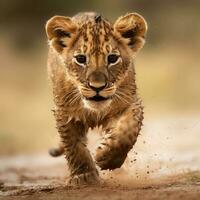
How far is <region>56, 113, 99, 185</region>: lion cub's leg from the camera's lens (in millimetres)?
9234

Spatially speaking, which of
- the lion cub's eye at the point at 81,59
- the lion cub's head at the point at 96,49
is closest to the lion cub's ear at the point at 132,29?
the lion cub's head at the point at 96,49

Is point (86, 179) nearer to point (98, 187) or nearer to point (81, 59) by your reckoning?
point (98, 187)

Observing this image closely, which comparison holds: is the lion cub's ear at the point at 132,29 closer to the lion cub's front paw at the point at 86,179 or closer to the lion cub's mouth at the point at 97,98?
the lion cub's mouth at the point at 97,98

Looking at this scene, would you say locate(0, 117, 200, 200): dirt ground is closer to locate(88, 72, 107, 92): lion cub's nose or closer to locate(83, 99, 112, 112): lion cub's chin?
locate(83, 99, 112, 112): lion cub's chin

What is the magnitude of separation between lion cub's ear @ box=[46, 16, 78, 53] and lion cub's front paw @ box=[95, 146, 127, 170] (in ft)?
3.53

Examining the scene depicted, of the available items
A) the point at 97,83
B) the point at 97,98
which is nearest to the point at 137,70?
the point at 97,98

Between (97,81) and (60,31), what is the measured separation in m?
1.02

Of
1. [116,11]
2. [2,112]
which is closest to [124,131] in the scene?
[2,112]

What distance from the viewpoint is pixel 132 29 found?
9.11m

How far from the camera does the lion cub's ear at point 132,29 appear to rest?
8984mm

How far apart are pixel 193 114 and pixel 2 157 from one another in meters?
4.42

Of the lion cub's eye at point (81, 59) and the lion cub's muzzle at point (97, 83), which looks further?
the lion cub's eye at point (81, 59)

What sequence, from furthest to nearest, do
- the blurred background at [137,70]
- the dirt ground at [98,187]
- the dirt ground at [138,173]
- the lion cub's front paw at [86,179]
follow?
the blurred background at [137,70]
the lion cub's front paw at [86,179]
the dirt ground at [138,173]
the dirt ground at [98,187]

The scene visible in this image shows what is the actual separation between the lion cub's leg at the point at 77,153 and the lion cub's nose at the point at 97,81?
3.06ft
